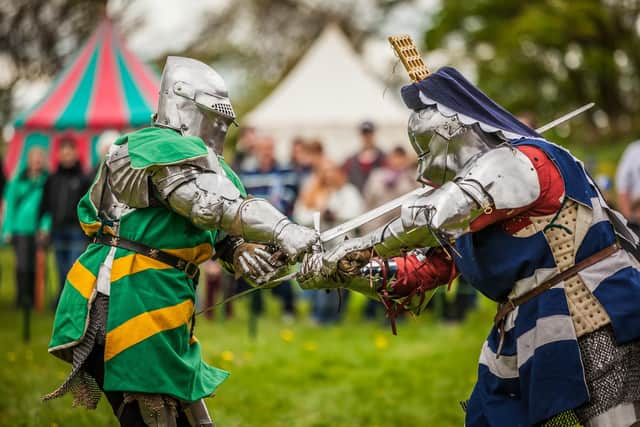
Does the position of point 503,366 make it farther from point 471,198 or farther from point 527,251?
point 471,198

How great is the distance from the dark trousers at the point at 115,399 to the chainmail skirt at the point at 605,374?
168 cm

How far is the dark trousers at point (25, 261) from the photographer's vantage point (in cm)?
1000

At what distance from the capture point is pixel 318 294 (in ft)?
30.4

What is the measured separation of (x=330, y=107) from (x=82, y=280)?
13.0m

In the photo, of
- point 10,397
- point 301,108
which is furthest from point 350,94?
point 10,397

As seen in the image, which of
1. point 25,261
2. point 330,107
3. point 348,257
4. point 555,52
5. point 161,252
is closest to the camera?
point 348,257

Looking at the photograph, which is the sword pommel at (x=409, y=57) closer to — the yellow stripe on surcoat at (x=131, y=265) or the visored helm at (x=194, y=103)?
the visored helm at (x=194, y=103)

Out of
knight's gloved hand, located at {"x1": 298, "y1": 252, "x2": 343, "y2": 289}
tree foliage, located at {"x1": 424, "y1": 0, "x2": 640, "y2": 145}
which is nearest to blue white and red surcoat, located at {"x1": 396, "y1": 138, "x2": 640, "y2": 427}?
knight's gloved hand, located at {"x1": 298, "y1": 252, "x2": 343, "y2": 289}

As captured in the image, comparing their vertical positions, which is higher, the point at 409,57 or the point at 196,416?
the point at 409,57

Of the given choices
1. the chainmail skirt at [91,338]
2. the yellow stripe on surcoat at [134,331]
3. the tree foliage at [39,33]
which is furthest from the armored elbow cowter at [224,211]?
the tree foliage at [39,33]

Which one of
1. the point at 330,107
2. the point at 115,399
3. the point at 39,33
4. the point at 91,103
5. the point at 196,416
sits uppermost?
the point at 115,399

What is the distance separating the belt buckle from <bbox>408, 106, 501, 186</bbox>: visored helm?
1061 millimetres

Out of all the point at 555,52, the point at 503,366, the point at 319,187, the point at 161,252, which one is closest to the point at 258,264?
the point at 161,252

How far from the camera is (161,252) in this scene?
3.88m
